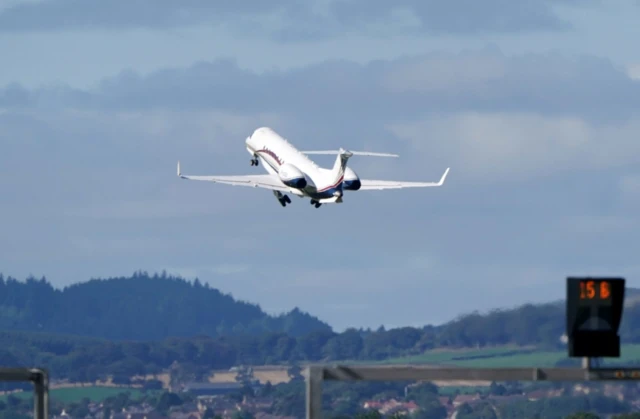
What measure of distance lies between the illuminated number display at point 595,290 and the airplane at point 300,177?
85957mm

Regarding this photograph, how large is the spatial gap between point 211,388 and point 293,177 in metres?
17.6

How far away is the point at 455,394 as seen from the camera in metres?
63.3

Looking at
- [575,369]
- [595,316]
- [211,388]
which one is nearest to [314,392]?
[575,369]

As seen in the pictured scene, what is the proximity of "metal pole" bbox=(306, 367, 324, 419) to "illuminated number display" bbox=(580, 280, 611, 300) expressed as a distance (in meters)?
5.70

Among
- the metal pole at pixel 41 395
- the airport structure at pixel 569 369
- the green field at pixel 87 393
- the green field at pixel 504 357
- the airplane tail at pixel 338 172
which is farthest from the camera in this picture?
the airplane tail at pixel 338 172

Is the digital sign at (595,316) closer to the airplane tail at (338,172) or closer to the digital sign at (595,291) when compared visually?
the digital sign at (595,291)

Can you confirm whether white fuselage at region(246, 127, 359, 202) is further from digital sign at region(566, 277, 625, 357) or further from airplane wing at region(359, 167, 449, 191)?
digital sign at region(566, 277, 625, 357)

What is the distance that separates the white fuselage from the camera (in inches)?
4916

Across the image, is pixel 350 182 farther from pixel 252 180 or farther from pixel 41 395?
pixel 41 395

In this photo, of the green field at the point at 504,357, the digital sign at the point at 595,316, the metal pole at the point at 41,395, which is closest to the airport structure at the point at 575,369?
the digital sign at the point at 595,316

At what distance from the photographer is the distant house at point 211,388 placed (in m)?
111

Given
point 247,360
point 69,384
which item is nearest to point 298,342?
point 247,360

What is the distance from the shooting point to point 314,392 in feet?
110

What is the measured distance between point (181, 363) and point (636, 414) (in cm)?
9676
